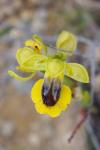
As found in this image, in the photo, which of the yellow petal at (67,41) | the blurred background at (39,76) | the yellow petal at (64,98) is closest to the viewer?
the yellow petal at (64,98)

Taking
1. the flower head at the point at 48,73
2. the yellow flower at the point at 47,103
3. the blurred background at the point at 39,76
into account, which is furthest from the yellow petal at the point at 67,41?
the blurred background at the point at 39,76

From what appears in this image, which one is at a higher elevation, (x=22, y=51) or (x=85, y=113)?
(x=22, y=51)

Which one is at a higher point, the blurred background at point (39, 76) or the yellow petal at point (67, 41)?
the yellow petal at point (67, 41)

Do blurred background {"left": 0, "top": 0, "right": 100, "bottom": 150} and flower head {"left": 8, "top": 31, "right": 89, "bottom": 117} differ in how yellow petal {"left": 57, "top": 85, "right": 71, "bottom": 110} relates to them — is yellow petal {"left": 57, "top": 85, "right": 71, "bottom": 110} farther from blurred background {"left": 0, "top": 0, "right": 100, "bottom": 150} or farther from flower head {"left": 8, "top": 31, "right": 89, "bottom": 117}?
blurred background {"left": 0, "top": 0, "right": 100, "bottom": 150}

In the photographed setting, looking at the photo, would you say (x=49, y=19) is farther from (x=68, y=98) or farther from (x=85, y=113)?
(x=68, y=98)

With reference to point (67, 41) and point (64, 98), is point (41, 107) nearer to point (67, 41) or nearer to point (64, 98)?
point (64, 98)

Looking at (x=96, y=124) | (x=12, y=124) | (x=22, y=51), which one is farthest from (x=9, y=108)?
(x=22, y=51)

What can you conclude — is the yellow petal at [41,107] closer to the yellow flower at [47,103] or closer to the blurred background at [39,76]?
the yellow flower at [47,103]

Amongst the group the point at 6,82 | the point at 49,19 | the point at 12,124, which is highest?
the point at 49,19
